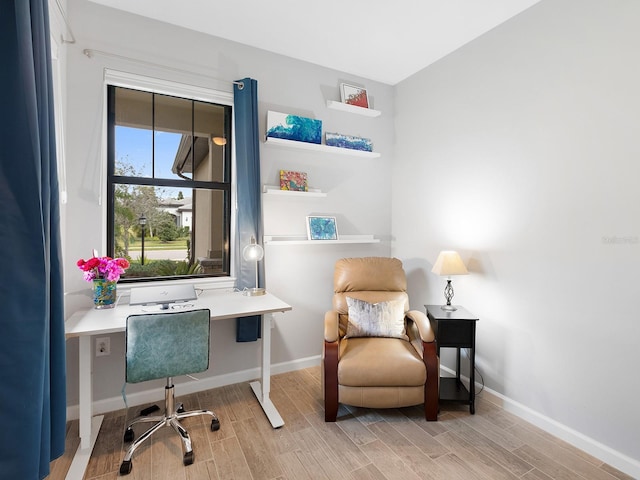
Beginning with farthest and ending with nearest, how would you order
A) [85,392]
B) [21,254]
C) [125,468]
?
[85,392]
[125,468]
[21,254]

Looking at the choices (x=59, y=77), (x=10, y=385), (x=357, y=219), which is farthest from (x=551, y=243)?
(x=59, y=77)

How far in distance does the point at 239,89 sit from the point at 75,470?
2.68 m

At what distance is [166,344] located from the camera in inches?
73.2

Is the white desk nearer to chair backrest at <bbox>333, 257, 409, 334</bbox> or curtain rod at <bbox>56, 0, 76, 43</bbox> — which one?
chair backrest at <bbox>333, 257, 409, 334</bbox>

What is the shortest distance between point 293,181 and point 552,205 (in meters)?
1.93

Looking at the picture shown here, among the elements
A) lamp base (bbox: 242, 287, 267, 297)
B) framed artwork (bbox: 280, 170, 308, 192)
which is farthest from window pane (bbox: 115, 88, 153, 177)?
lamp base (bbox: 242, 287, 267, 297)

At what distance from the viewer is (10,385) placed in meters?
0.95

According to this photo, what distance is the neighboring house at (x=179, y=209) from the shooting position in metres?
2.67

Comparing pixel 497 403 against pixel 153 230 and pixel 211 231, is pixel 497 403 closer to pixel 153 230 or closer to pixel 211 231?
pixel 211 231

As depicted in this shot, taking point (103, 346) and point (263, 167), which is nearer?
point (103, 346)

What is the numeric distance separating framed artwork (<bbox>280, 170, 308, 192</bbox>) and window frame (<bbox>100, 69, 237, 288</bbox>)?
1.35 feet

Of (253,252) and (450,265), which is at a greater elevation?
(253,252)

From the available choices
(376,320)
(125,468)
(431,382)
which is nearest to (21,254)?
(125,468)

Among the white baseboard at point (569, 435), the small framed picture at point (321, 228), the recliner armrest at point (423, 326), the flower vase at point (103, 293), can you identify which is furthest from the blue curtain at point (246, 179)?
the white baseboard at point (569, 435)
